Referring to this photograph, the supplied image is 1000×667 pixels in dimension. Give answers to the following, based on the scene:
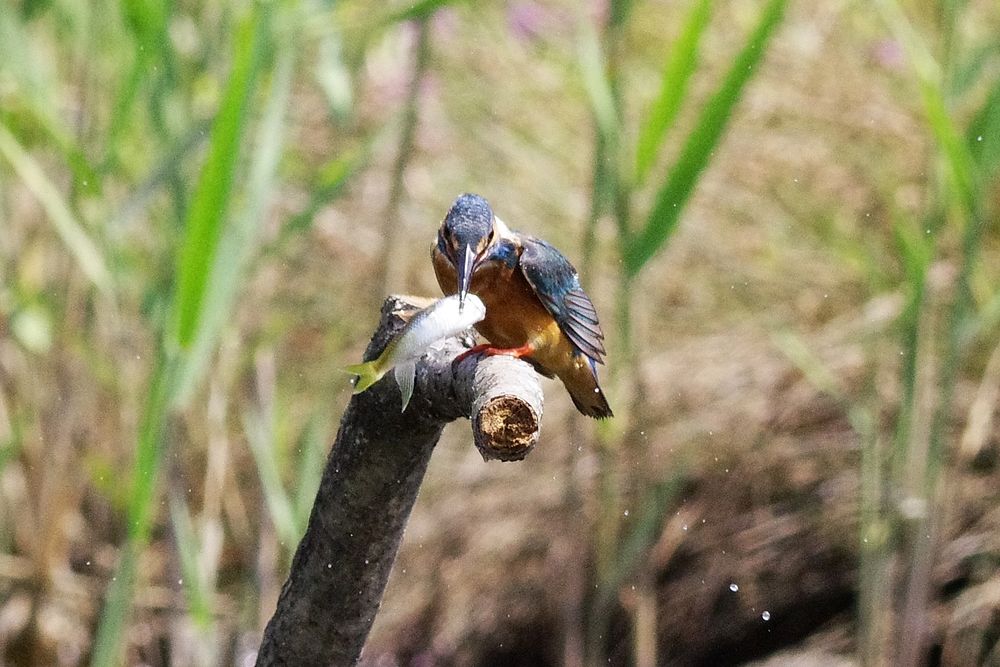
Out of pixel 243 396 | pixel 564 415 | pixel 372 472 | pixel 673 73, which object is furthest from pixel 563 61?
pixel 372 472

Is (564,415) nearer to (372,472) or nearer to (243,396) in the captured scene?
(243,396)

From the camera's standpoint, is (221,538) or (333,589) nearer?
(333,589)

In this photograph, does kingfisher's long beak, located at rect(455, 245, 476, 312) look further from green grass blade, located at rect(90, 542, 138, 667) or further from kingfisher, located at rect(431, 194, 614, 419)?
green grass blade, located at rect(90, 542, 138, 667)

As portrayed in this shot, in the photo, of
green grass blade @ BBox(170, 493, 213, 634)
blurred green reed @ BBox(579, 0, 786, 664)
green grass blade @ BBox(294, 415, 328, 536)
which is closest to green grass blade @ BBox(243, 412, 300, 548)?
green grass blade @ BBox(294, 415, 328, 536)

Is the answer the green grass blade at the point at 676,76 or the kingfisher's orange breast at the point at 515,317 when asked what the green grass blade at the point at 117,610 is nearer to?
the kingfisher's orange breast at the point at 515,317

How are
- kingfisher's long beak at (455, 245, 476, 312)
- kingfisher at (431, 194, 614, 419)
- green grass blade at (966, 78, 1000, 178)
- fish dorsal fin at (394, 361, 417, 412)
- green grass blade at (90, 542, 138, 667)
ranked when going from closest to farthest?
fish dorsal fin at (394, 361, 417, 412)
kingfisher's long beak at (455, 245, 476, 312)
kingfisher at (431, 194, 614, 419)
green grass blade at (90, 542, 138, 667)
green grass blade at (966, 78, 1000, 178)

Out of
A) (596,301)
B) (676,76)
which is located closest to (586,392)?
(676,76)
